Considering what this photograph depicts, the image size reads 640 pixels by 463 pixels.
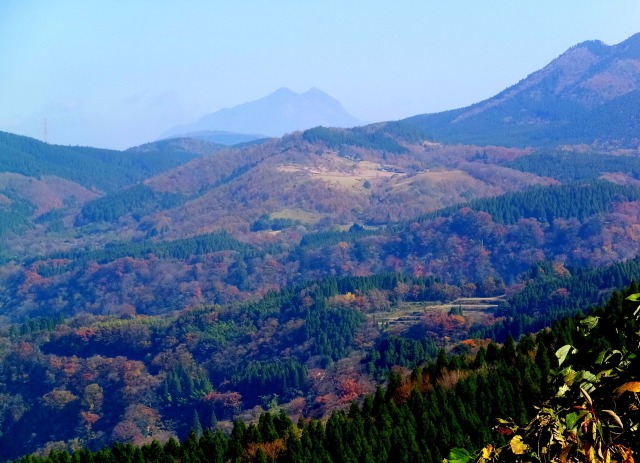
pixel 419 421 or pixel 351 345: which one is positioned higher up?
pixel 419 421

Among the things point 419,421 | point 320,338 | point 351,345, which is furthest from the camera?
point 320,338

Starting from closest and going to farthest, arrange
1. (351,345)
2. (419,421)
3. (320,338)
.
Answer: (419,421), (351,345), (320,338)

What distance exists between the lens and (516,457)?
6047 millimetres

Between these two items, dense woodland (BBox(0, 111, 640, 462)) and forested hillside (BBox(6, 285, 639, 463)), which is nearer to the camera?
forested hillside (BBox(6, 285, 639, 463))

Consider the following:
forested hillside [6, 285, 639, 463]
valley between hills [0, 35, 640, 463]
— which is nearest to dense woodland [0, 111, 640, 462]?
forested hillside [6, 285, 639, 463]

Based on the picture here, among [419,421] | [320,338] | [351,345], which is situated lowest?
[351,345]

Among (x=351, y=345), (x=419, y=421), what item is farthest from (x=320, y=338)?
(x=419, y=421)

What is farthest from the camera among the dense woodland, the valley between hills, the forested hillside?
the dense woodland

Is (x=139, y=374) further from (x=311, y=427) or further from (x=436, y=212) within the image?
(x=436, y=212)

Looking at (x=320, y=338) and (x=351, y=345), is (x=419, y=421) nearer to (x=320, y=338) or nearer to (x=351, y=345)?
(x=351, y=345)

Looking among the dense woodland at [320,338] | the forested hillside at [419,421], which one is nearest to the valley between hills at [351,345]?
the forested hillside at [419,421]

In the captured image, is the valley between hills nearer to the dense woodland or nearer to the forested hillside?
the forested hillside

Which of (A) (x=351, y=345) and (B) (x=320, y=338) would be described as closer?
(A) (x=351, y=345)

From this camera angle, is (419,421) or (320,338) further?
(320,338)
